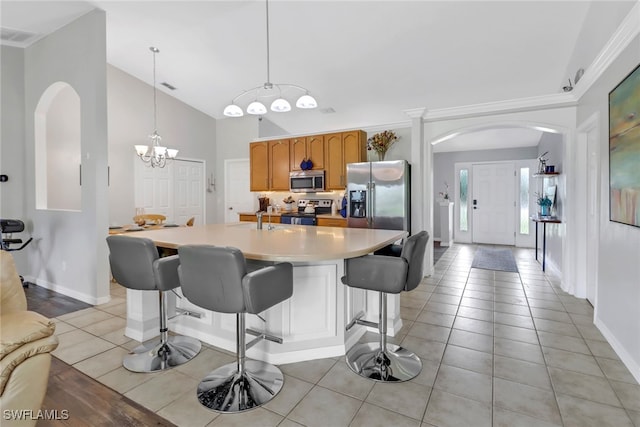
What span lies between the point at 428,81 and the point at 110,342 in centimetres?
476

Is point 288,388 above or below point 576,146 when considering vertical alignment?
below

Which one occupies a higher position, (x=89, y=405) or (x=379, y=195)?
(x=379, y=195)

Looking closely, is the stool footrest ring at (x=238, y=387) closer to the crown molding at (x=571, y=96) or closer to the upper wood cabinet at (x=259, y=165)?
the crown molding at (x=571, y=96)

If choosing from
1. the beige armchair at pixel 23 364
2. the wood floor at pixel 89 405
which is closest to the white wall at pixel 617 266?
the wood floor at pixel 89 405

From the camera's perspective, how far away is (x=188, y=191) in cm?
661

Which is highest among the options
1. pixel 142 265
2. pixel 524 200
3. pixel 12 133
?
pixel 12 133

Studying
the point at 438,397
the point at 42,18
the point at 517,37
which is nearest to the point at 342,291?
the point at 438,397

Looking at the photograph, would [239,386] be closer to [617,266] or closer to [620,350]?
[620,350]

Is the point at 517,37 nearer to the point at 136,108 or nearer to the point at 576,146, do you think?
the point at 576,146

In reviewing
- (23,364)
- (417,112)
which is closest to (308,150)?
(417,112)

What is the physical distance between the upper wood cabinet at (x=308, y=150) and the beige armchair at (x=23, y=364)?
179 inches

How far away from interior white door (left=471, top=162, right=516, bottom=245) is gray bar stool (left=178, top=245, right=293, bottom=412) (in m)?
7.22

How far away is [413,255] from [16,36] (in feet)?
18.0

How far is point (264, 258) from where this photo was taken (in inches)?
74.6
